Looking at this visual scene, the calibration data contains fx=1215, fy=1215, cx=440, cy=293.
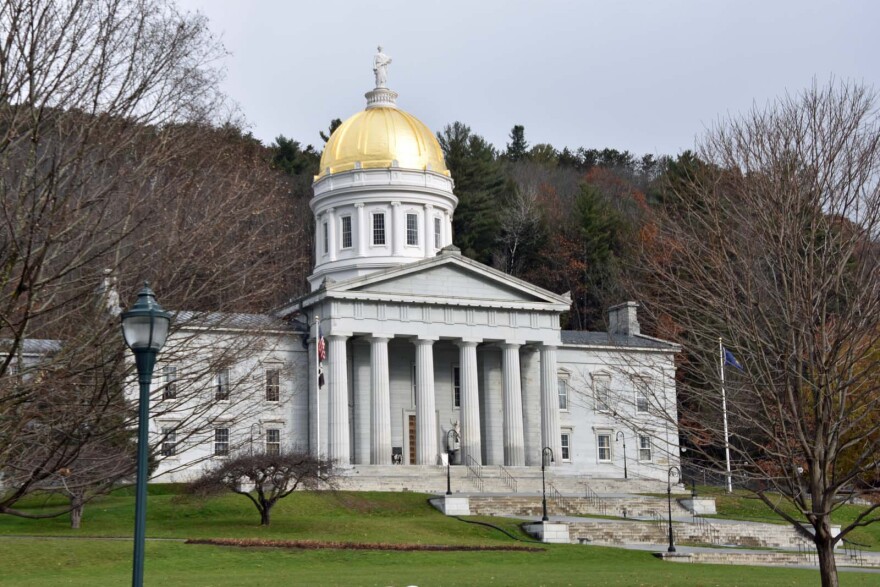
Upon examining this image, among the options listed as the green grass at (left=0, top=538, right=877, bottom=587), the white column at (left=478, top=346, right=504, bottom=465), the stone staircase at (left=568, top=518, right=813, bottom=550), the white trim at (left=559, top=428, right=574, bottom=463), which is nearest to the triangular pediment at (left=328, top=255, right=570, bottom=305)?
the white column at (left=478, top=346, right=504, bottom=465)

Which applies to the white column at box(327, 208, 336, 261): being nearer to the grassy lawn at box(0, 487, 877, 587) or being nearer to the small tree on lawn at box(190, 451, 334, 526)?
the grassy lawn at box(0, 487, 877, 587)

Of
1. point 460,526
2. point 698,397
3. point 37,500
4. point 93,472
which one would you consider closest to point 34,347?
point 93,472

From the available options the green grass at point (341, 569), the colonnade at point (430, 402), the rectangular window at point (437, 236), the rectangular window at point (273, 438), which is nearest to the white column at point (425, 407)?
the colonnade at point (430, 402)

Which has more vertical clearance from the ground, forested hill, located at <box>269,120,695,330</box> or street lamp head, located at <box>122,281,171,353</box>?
forested hill, located at <box>269,120,695,330</box>

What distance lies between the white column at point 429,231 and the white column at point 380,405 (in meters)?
9.37

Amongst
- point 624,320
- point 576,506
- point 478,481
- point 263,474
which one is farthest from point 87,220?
point 624,320

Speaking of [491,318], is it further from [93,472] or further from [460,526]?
[93,472]

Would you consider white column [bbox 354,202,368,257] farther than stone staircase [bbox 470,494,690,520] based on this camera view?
Yes

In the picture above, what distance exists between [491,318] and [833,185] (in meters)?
45.5

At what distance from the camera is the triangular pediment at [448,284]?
63.7m

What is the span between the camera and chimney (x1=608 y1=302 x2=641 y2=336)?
3000 inches

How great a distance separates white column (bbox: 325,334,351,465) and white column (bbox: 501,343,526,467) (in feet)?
28.6

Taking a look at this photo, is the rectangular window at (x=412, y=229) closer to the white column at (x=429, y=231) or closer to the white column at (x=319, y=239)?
the white column at (x=429, y=231)

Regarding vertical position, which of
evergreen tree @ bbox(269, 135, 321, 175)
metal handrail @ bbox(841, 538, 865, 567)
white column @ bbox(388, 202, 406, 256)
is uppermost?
evergreen tree @ bbox(269, 135, 321, 175)
